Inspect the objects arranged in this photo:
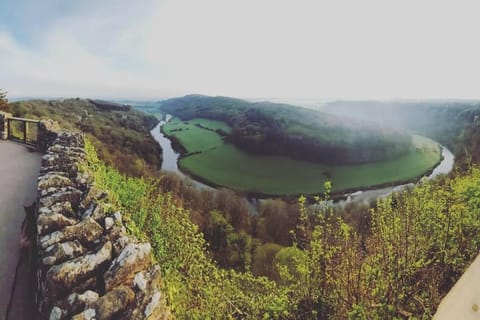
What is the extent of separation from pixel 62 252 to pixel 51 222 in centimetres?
74

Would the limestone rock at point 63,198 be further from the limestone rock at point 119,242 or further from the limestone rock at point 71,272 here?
the limestone rock at point 71,272

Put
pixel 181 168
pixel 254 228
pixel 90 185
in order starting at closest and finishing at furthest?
pixel 90 185 → pixel 254 228 → pixel 181 168

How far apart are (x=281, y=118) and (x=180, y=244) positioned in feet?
396

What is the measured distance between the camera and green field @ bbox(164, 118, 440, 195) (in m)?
86.3

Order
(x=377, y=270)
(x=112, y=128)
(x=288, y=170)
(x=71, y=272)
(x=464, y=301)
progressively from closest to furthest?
(x=71, y=272) < (x=464, y=301) < (x=377, y=270) < (x=112, y=128) < (x=288, y=170)

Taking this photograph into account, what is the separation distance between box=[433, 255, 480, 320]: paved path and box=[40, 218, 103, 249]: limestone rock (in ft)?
14.1

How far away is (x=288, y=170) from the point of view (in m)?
97.1

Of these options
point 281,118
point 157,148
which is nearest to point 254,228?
point 157,148

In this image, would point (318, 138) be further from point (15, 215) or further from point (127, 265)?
point (127, 265)

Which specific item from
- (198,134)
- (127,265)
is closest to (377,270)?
(127,265)

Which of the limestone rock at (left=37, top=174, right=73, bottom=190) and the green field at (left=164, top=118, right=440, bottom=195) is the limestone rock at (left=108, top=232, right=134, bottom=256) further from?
the green field at (left=164, top=118, right=440, bottom=195)

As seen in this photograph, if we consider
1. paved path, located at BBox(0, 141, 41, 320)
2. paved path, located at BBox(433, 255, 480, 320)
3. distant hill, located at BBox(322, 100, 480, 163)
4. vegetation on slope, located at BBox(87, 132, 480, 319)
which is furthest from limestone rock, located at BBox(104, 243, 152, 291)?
distant hill, located at BBox(322, 100, 480, 163)

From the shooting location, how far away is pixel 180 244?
295 inches

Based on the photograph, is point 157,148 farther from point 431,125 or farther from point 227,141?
point 431,125
